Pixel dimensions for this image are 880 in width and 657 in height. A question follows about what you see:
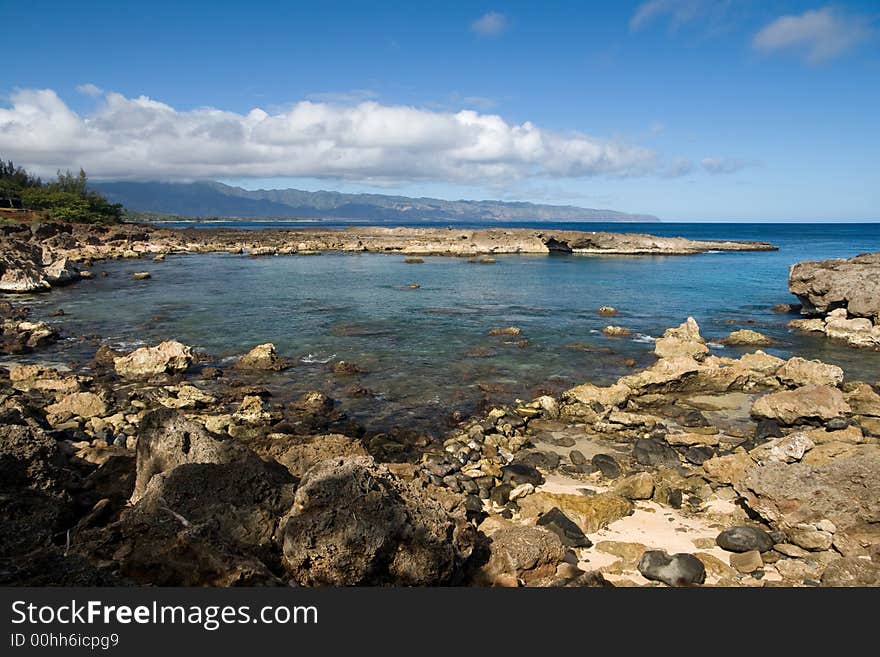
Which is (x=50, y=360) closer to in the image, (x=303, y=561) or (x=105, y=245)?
(x=303, y=561)

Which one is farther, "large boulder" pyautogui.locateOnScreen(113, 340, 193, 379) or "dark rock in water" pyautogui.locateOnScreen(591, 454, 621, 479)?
"large boulder" pyautogui.locateOnScreen(113, 340, 193, 379)

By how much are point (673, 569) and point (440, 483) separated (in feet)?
16.8

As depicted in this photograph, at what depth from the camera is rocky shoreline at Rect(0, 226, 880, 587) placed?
6699 mm

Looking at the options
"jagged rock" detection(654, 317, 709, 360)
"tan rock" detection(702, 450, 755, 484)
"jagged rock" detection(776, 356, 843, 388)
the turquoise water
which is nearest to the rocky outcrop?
the turquoise water

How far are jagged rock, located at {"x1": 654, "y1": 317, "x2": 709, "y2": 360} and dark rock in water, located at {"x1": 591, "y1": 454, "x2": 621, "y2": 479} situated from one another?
9039 millimetres

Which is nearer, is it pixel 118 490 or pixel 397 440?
pixel 118 490

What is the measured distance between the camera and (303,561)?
21.6 ft

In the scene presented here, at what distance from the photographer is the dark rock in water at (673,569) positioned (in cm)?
821

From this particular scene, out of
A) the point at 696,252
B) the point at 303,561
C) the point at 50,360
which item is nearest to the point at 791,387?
the point at 303,561

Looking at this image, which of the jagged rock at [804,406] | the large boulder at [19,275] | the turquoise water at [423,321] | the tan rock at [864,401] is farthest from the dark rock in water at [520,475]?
the large boulder at [19,275]

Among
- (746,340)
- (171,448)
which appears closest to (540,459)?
(171,448)

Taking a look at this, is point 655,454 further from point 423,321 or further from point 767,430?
point 423,321

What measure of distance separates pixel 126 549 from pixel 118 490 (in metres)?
3.51

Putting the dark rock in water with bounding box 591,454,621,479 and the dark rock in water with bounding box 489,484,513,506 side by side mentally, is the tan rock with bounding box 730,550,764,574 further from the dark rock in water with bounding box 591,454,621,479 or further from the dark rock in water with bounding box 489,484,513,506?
the dark rock in water with bounding box 489,484,513,506
